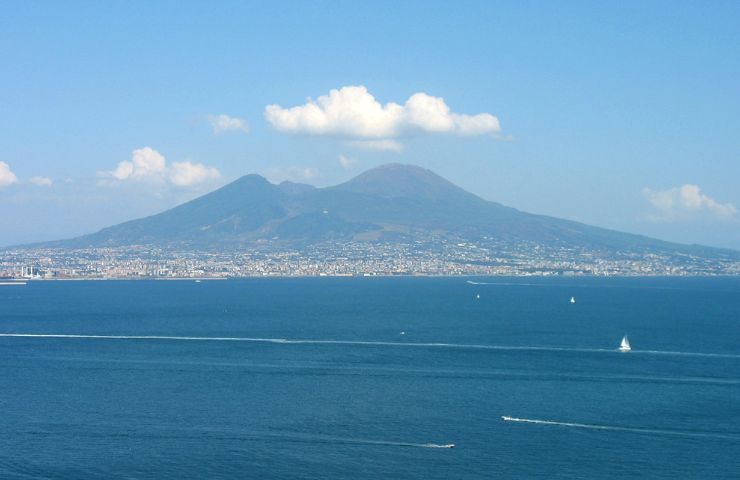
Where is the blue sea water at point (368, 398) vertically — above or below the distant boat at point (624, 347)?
below

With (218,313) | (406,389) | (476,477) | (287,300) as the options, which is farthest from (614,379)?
(287,300)

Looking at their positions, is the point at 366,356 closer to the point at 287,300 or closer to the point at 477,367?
the point at 477,367

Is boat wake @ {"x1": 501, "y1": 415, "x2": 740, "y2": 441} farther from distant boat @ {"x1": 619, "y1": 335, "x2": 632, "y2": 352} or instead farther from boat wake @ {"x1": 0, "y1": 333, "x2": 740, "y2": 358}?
distant boat @ {"x1": 619, "y1": 335, "x2": 632, "y2": 352}

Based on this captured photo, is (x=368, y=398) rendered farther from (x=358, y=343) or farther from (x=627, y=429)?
(x=358, y=343)

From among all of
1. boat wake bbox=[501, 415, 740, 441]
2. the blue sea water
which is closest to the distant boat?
the blue sea water

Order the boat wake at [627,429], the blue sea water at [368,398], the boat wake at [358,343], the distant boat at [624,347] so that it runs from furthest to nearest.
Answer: the distant boat at [624,347] → the boat wake at [358,343] → the boat wake at [627,429] → the blue sea water at [368,398]

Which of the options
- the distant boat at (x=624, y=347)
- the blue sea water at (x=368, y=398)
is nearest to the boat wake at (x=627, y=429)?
the blue sea water at (x=368, y=398)

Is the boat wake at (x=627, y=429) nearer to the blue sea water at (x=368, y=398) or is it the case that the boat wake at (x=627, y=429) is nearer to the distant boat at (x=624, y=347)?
the blue sea water at (x=368, y=398)

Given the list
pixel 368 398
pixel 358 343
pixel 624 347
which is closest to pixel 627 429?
pixel 368 398
